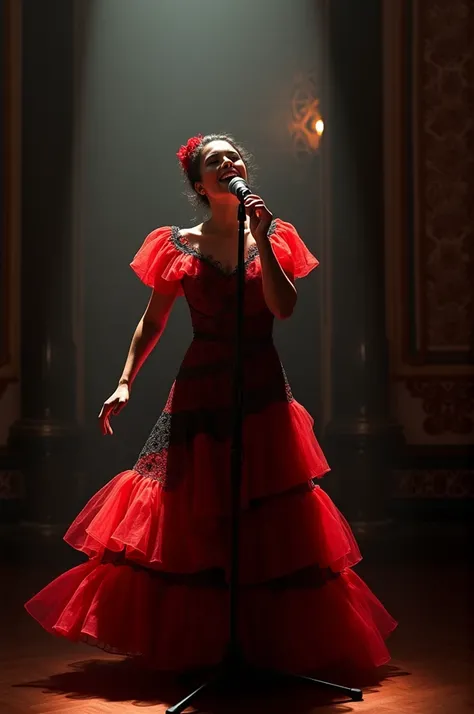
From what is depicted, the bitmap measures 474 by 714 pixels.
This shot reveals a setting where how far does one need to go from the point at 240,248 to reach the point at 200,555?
75 cm

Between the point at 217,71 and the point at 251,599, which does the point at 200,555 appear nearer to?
the point at 251,599

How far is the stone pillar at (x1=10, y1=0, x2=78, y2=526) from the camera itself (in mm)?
5000

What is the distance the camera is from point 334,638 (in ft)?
8.34

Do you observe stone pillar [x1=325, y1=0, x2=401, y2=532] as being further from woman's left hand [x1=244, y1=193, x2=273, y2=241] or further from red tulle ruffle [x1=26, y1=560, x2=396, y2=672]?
woman's left hand [x1=244, y1=193, x2=273, y2=241]

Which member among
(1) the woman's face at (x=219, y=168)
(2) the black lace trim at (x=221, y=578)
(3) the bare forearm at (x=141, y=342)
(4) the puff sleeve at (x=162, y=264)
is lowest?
(2) the black lace trim at (x=221, y=578)

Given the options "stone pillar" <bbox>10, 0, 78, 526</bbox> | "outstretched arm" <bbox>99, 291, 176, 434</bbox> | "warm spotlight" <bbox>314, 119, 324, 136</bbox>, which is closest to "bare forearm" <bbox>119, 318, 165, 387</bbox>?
"outstretched arm" <bbox>99, 291, 176, 434</bbox>

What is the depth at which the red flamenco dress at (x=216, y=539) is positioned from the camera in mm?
2525

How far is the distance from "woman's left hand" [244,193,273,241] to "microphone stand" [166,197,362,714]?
18mm

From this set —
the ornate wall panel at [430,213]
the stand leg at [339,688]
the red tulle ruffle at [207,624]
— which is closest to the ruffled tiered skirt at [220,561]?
the red tulle ruffle at [207,624]

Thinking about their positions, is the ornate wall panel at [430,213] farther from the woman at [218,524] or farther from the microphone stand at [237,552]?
the microphone stand at [237,552]

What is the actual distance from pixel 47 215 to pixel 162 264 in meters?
2.45

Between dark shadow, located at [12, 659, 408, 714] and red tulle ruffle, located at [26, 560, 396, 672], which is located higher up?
red tulle ruffle, located at [26, 560, 396, 672]

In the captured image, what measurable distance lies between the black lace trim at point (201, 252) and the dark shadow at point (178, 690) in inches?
39.6

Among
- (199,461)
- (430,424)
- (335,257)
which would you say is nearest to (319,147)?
(335,257)
